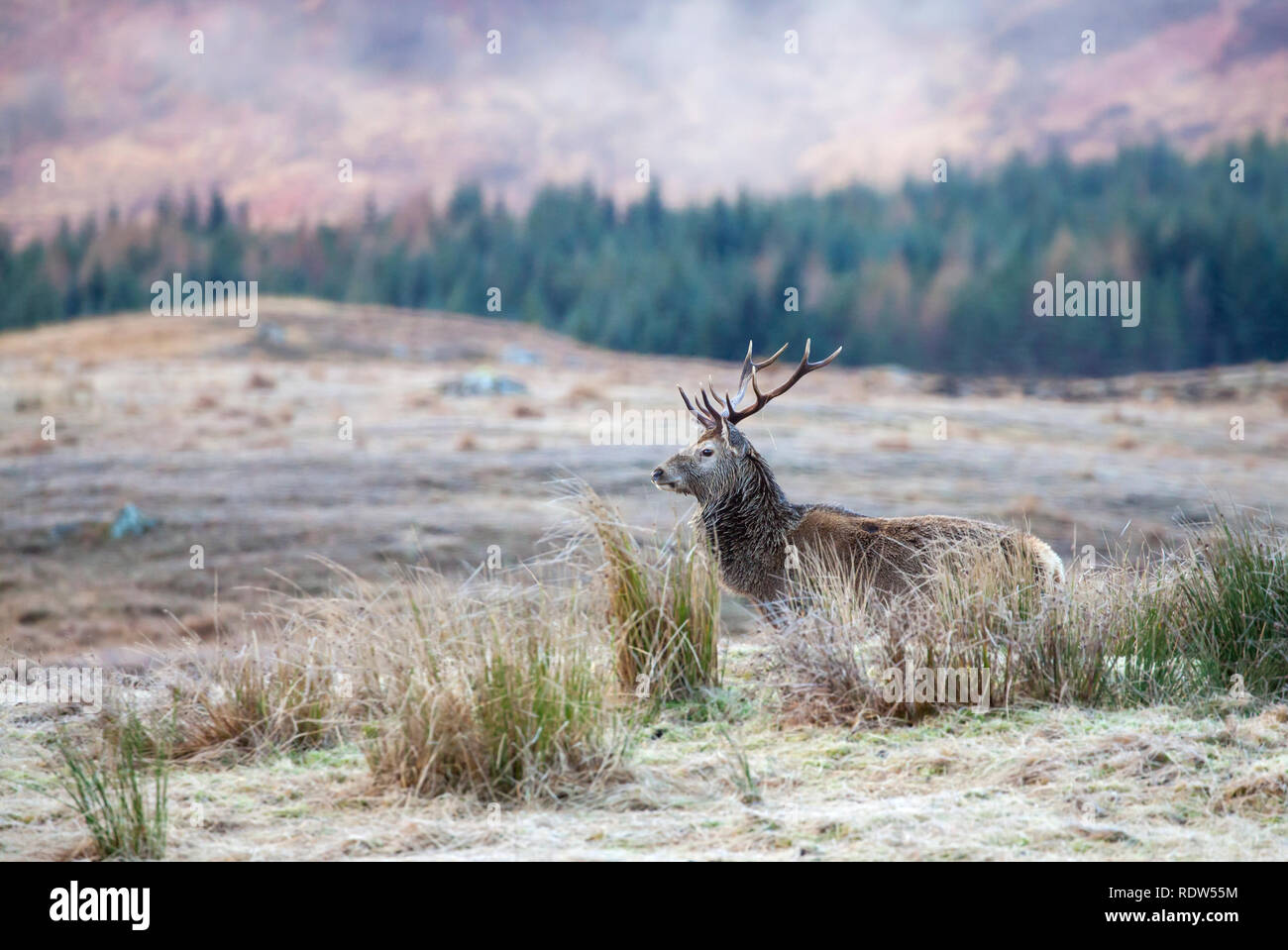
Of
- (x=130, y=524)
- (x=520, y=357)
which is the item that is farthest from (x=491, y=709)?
(x=520, y=357)

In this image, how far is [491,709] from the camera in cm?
518

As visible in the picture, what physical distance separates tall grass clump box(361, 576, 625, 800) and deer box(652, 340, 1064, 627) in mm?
1788

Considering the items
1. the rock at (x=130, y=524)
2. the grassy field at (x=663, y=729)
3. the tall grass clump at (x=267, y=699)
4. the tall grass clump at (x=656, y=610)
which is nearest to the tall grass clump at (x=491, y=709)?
the grassy field at (x=663, y=729)

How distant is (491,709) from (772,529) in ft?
8.97

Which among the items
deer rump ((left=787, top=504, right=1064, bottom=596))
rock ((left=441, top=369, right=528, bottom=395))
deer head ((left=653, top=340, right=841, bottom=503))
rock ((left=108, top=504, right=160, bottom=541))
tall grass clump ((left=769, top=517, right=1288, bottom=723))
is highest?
rock ((left=441, top=369, right=528, bottom=395))

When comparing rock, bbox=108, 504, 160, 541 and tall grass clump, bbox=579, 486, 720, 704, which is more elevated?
tall grass clump, bbox=579, 486, 720, 704

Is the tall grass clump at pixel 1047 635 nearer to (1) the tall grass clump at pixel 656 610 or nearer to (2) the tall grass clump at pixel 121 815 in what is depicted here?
(1) the tall grass clump at pixel 656 610

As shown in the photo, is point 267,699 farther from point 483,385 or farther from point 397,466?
point 483,385

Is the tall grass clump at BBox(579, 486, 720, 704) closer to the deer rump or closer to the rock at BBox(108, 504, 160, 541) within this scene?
the deer rump

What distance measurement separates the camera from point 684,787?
17.2ft

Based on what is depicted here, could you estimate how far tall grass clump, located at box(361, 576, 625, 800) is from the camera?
16.9 ft

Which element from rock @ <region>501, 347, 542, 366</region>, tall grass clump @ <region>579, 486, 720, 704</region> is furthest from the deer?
rock @ <region>501, 347, 542, 366</region>

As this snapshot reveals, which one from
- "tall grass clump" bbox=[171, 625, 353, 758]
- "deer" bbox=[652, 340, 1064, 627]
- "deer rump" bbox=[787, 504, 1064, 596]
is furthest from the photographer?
"deer" bbox=[652, 340, 1064, 627]
